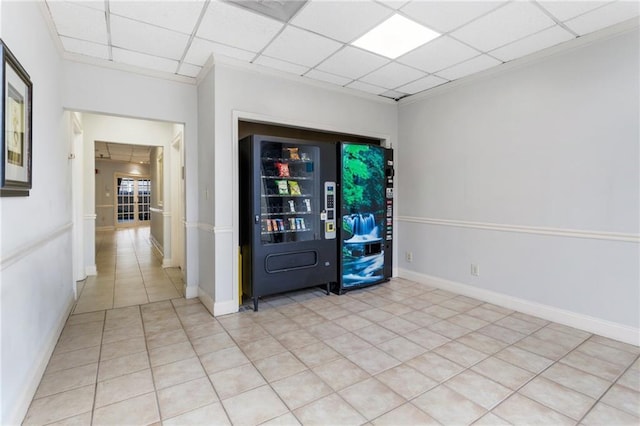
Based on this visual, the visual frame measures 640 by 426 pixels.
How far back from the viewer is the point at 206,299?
3609mm

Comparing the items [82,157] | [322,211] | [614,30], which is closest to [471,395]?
[322,211]

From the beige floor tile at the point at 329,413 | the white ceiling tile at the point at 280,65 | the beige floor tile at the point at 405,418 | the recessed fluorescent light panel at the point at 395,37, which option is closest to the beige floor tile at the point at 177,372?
the beige floor tile at the point at 329,413

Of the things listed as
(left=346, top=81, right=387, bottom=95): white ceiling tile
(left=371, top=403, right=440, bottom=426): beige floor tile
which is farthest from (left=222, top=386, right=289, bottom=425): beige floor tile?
(left=346, top=81, right=387, bottom=95): white ceiling tile

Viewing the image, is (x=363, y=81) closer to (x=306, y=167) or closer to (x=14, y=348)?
(x=306, y=167)

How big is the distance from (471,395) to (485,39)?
2910 mm

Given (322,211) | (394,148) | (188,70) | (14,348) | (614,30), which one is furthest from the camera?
(394,148)

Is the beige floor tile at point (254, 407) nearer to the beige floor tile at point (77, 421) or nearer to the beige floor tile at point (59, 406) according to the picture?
the beige floor tile at point (77, 421)

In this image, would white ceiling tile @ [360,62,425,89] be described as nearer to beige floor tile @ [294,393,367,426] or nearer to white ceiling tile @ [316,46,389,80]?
white ceiling tile @ [316,46,389,80]

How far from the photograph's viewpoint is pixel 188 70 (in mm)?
3594

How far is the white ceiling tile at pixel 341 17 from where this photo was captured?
238 centimetres

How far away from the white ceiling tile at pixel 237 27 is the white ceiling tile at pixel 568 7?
2050mm

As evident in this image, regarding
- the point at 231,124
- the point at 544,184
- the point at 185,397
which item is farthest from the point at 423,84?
the point at 185,397

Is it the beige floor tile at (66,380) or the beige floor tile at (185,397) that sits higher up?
the beige floor tile at (66,380)

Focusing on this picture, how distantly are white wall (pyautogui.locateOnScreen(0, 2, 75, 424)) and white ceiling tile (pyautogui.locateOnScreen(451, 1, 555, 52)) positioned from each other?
316 centimetres
